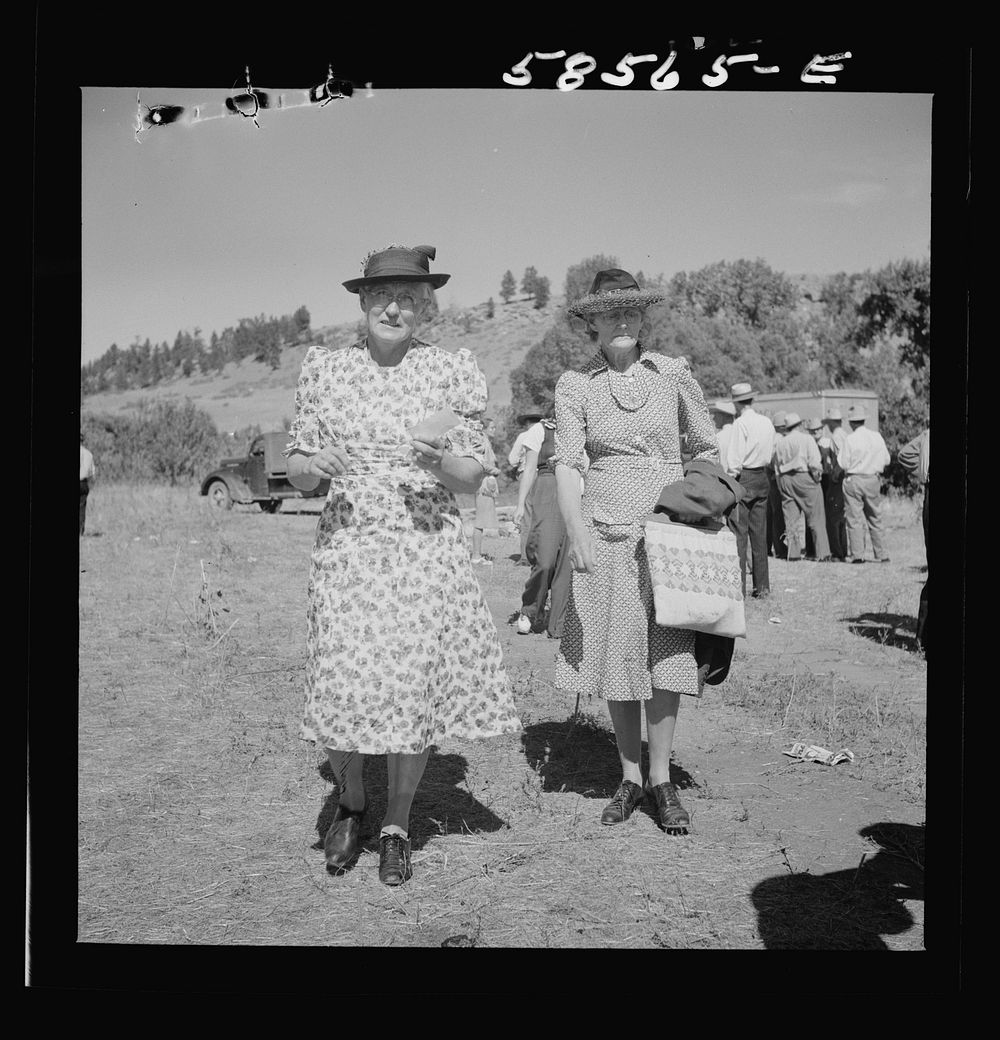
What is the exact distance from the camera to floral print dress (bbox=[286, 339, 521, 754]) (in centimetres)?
372

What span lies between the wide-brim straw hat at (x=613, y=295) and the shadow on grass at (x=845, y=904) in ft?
7.25

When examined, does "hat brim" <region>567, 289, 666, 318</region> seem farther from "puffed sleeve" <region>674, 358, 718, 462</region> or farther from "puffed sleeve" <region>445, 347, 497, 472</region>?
"puffed sleeve" <region>445, 347, 497, 472</region>

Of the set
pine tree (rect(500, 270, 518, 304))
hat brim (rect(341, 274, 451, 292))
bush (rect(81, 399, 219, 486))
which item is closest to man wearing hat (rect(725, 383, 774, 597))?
hat brim (rect(341, 274, 451, 292))

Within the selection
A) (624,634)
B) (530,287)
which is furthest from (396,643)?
(530,287)

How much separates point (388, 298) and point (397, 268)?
0.11 meters

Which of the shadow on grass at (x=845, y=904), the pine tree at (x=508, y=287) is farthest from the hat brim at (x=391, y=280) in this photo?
the pine tree at (x=508, y=287)

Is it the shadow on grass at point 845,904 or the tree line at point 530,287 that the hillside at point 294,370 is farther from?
the shadow on grass at point 845,904

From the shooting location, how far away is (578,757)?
5.26 m

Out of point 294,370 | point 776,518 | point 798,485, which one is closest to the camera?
point 798,485

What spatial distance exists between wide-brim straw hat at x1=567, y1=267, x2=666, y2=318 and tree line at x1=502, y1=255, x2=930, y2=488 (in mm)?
15747

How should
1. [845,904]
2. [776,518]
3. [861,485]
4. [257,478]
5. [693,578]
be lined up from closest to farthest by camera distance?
[845,904] < [693,578] < [861,485] < [776,518] < [257,478]

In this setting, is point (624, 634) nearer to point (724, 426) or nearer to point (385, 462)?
point (385, 462)

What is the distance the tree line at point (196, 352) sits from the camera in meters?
66.2
